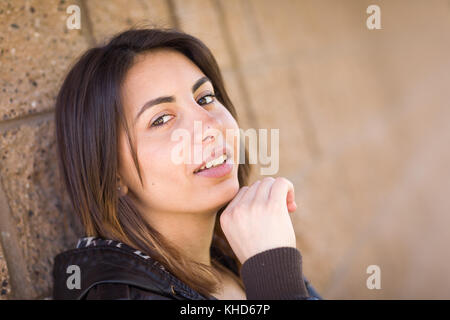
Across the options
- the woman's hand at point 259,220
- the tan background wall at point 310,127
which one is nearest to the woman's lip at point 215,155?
the woman's hand at point 259,220

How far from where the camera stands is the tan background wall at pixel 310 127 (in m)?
1.68

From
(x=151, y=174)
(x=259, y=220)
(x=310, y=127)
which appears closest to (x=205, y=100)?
(x=151, y=174)

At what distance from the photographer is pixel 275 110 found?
10.7ft

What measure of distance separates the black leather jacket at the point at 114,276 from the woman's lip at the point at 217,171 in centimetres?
31

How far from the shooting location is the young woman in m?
1.39

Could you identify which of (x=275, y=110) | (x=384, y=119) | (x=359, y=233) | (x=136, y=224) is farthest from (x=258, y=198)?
(x=384, y=119)

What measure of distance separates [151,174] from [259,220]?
1.21ft

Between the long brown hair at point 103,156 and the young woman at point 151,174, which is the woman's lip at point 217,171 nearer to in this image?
the young woman at point 151,174

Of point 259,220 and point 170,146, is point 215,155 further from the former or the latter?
point 259,220

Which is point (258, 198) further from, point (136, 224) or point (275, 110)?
point (275, 110)

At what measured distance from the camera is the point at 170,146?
1482mm

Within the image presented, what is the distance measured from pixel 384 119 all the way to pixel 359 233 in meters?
2.37

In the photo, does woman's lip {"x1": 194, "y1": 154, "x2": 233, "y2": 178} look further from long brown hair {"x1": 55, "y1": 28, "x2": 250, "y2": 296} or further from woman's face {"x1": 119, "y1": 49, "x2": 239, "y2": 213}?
long brown hair {"x1": 55, "y1": 28, "x2": 250, "y2": 296}

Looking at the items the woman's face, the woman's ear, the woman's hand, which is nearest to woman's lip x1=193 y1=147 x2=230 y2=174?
the woman's face
